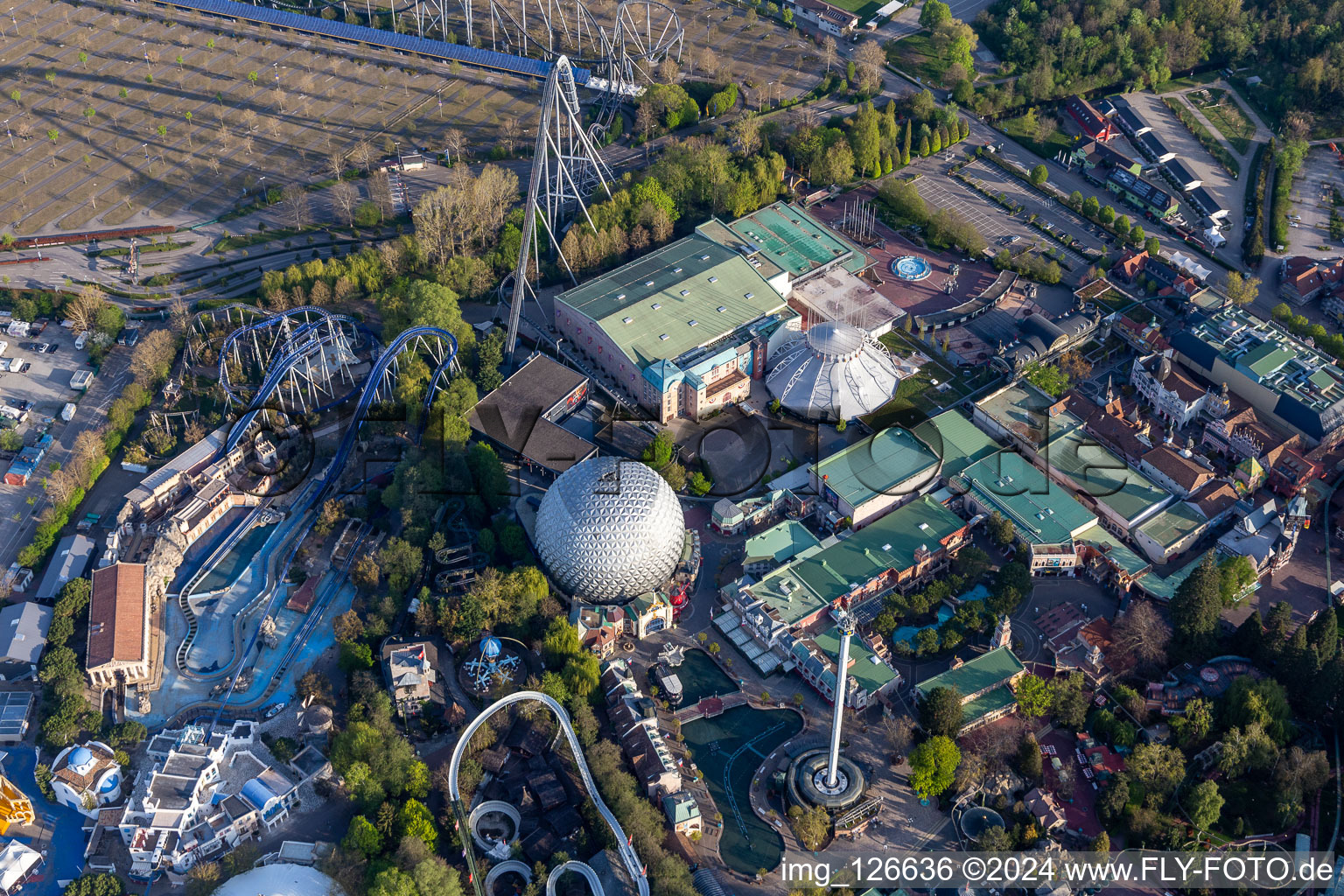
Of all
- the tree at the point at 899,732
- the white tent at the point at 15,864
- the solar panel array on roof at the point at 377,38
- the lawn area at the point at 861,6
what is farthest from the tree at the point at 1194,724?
the lawn area at the point at 861,6

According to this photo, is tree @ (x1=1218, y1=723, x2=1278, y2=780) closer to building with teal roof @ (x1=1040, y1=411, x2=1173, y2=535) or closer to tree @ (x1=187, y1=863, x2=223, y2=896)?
building with teal roof @ (x1=1040, y1=411, x2=1173, y2=535)

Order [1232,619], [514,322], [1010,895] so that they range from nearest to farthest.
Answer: [1010,895], [1232,619], [514,322]

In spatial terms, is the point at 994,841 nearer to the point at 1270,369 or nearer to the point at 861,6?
the point at 1270,369

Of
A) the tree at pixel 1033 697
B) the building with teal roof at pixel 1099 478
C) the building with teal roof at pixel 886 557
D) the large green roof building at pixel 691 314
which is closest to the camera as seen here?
the tree at pixel 1033 697

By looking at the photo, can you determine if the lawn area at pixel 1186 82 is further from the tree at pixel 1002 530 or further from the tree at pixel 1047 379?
the tree at pixel 1002 530

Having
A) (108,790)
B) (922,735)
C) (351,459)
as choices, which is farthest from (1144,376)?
(108,790)

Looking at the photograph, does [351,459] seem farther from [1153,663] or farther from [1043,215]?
[1043,215]
